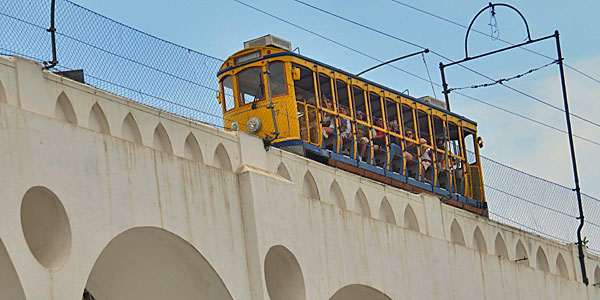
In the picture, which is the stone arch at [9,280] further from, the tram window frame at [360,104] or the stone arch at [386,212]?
the tram window frame at [360,104]

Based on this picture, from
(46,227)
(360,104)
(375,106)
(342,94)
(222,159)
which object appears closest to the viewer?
(46,227)

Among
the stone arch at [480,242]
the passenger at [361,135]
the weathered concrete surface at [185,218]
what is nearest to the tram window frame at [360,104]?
the passenger at [361,135]

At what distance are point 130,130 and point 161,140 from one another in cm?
87

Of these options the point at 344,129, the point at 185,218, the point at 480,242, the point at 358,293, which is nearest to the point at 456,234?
the point at 480,242

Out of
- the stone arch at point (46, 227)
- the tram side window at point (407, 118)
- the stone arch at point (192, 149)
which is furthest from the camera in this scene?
the tram side window at point (407, 118)

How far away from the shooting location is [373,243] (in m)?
25.6

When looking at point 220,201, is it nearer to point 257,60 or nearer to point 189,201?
point 189,201

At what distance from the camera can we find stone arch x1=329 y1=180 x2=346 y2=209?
997 inches

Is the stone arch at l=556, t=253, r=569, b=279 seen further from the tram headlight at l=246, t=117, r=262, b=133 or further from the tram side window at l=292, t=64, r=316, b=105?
the tram headlight at l=246, t=117, r=262, b=133

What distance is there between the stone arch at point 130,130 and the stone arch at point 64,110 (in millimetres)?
1232

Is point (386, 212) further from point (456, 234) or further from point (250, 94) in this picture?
point (250, 94)

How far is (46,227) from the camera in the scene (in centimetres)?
1836

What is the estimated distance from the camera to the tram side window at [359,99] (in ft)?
103

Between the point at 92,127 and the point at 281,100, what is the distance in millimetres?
9970
